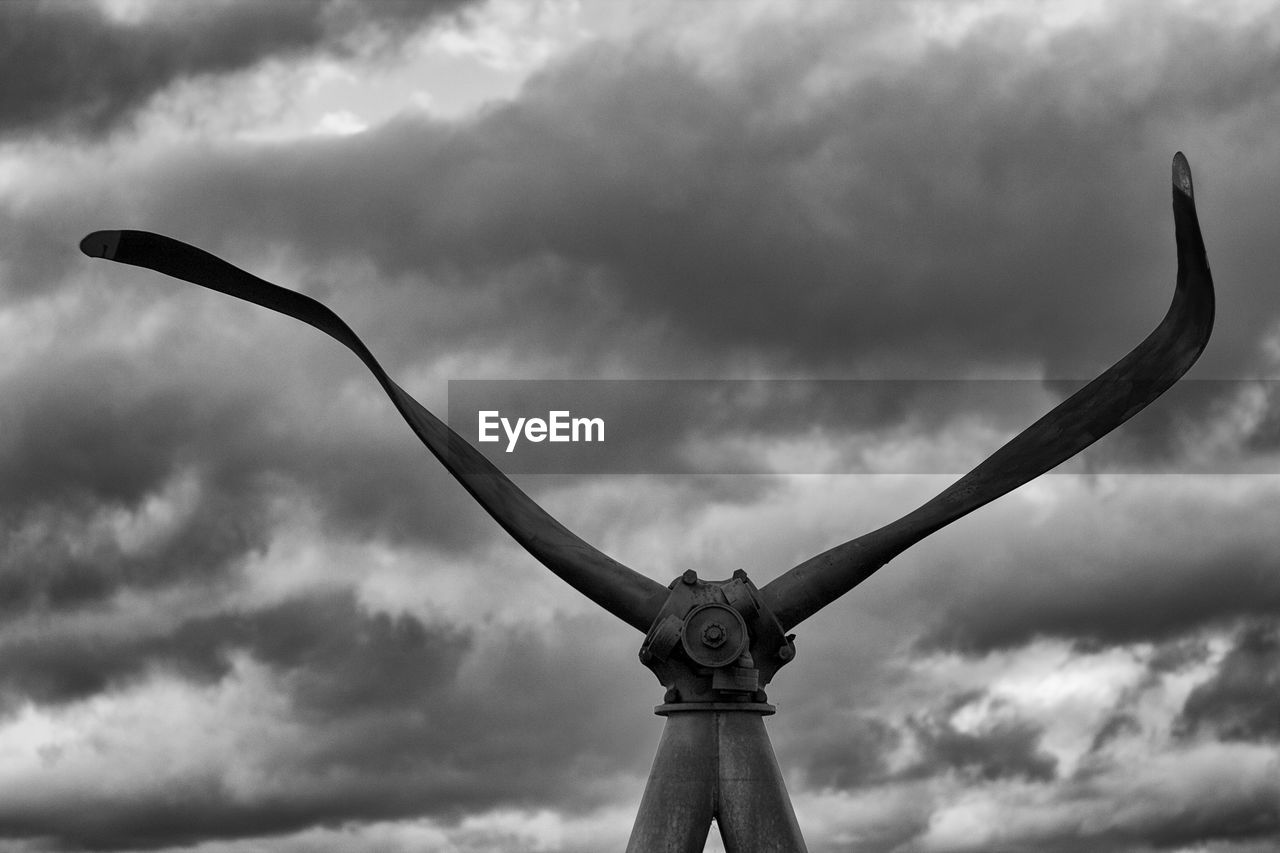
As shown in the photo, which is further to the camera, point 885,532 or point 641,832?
point 885,532

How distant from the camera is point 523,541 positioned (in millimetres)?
17734

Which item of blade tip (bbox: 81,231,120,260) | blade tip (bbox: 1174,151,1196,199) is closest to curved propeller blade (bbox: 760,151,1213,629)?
blade tip (bbox: 1174,151,1196,199)

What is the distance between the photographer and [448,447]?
17797 mm

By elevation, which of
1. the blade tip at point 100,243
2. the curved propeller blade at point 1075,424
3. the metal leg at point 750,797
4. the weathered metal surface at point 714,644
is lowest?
the metal leg at point 750,797

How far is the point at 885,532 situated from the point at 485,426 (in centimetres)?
400

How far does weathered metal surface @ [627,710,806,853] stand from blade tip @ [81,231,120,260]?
681cm

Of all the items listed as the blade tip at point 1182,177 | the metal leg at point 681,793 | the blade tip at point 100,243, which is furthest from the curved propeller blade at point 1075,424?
the blade tip at point 100,243

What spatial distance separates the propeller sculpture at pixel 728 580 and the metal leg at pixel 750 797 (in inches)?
0.5

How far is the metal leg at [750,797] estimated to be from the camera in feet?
53.7

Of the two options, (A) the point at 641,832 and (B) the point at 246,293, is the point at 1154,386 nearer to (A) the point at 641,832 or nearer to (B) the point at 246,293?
(A) the point at 641,832

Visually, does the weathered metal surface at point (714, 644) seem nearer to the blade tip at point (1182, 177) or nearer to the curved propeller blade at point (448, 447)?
the curved propeller blade at point (448, 447)

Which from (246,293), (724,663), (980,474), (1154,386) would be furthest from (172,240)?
(1154,386)

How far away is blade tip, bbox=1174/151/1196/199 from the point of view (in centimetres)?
1739

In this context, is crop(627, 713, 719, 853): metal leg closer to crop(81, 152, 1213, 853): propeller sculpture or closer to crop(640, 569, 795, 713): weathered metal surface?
crop(81, 152, 1213, 853): propeller sculpture
